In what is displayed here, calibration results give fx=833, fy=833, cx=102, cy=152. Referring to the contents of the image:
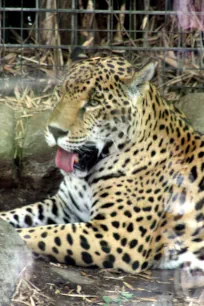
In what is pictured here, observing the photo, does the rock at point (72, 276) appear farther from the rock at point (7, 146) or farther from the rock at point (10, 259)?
the rock at point (7, 146)

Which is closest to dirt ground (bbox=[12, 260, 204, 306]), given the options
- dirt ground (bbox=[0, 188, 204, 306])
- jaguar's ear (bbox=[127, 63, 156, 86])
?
dirt ground (bbox=[0, 188, 204, 306])

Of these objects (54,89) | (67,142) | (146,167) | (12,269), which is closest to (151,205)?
(146,167)

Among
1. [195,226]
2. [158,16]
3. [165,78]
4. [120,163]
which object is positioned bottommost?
[195,226]

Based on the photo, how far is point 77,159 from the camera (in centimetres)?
363

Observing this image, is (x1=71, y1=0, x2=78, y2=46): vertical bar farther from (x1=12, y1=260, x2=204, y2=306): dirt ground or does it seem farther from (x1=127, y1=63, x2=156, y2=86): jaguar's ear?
(x1=12, y1=260, x2=204, y2=306): dirt ground

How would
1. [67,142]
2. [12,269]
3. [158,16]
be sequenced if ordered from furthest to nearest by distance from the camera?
[67,142]
[158,16]
[12,269]

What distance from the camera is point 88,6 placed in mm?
3463

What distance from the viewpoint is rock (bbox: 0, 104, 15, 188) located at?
3.63m

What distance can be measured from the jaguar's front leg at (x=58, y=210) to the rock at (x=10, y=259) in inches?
31.2

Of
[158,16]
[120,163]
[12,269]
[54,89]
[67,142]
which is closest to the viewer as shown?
[12,269]

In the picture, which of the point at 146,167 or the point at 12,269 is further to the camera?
the point at 146,167

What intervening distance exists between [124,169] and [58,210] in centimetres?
53

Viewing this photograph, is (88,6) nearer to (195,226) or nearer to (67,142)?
(67,142)

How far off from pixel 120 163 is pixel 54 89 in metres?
0.63
